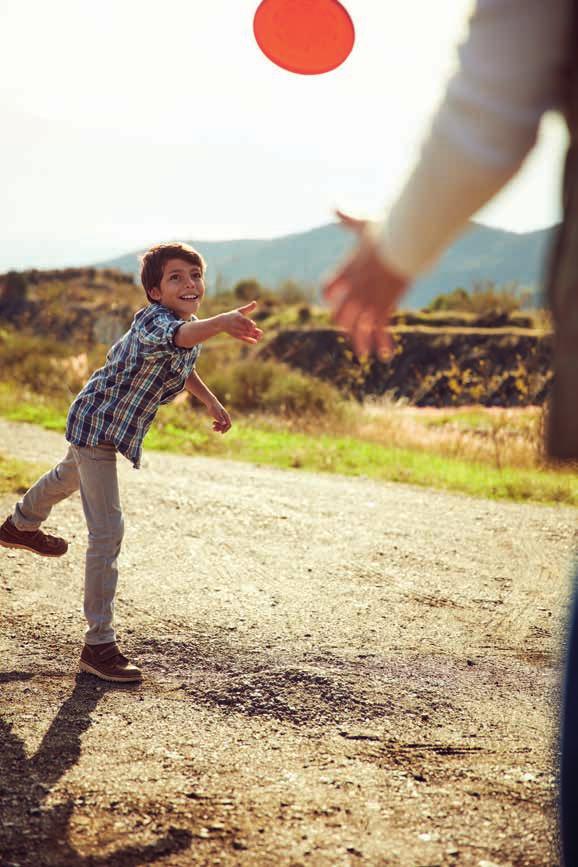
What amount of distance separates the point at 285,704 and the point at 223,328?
45.9 inches

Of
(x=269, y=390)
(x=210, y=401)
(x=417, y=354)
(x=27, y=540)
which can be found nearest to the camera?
(x=210, y=401)

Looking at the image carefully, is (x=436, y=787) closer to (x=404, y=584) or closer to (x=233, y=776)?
(x=233, y=776)

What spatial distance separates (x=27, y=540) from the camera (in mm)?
3480

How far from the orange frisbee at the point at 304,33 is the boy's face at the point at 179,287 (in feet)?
4.40

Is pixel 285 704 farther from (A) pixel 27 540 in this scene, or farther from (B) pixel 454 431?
(B) pixel 454 431

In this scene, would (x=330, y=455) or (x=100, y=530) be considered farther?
(x=330, y=455)

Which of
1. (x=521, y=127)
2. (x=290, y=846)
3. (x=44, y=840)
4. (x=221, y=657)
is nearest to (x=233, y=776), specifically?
(x=290, y=846)

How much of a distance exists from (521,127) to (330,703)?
7.08 ft

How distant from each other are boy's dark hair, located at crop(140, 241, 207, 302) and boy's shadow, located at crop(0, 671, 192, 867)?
4.20 feet

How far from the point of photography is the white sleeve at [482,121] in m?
1.00

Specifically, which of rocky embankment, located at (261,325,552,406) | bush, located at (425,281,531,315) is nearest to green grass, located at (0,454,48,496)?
rocky embankment, located at (261,325,552,406)

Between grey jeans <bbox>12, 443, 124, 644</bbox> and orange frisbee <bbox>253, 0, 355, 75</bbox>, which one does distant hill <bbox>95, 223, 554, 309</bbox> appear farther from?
orange frisbee <bbox>253, 0, 355, 75</bbox>

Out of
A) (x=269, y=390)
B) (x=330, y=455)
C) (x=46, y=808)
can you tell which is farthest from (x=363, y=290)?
(x=269, y=390)

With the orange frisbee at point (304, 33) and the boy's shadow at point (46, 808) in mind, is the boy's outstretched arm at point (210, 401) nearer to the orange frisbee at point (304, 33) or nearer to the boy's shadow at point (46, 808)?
the boy's shadow at point (46, 808)
